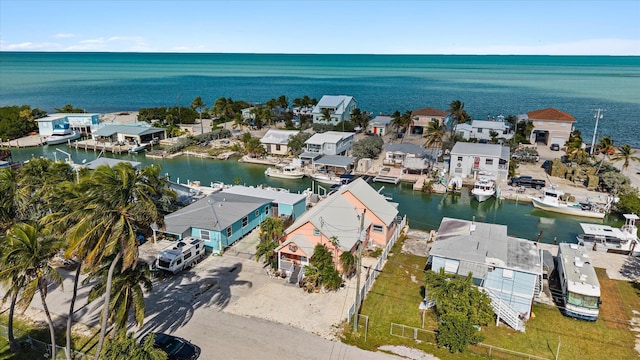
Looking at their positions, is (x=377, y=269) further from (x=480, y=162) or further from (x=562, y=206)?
(x=480, y=162)

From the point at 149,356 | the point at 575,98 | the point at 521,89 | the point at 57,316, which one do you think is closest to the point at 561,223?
the point at 149,356

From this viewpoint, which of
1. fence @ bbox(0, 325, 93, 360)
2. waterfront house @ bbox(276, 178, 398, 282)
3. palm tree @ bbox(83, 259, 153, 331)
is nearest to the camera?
palm tree @ bbox(83, 259, 153, 331)

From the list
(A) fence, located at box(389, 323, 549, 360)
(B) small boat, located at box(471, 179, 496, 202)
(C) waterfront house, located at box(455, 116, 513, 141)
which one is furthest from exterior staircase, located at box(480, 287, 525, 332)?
(C) waterfront house, located at box(455, 116, 513, 141)

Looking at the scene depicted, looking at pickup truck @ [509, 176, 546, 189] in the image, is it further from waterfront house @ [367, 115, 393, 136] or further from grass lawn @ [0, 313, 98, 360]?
grass lawn @ [0, 313, 98, 360]

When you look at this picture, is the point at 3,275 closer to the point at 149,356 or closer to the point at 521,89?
the point at 149,356

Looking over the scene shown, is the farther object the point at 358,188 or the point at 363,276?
the point at 358,188

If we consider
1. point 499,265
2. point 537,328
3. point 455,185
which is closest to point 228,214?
point 499,265
